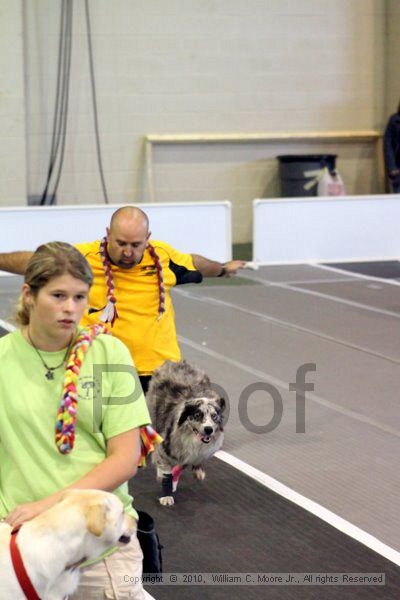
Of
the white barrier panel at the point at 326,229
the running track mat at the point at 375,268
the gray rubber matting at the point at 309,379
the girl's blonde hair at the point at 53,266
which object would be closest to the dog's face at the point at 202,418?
the gray rubber matting at the point at 309,379

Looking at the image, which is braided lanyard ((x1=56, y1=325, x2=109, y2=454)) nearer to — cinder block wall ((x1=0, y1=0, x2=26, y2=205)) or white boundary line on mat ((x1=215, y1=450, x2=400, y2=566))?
white boundary line on mat ((x1=215, y1=450, x2=400, y2=566))

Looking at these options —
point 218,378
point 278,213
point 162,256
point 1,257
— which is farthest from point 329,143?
point 1,257

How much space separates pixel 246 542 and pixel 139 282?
1677 millimetres

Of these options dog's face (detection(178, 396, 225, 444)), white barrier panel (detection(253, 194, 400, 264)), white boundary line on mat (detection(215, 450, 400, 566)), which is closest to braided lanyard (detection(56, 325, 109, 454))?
white boundary line on mat (detection(215, 450, 400, 566))

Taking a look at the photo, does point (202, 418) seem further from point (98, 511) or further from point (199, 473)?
point (98, 511)

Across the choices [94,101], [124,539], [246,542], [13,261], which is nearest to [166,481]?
[246,542]

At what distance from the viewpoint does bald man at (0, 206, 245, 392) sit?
484 centimetres

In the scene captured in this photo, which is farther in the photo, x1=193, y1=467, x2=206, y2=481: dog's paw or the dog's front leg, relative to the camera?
x1=193, y1=467, x2=206, y2=481: dog's paw

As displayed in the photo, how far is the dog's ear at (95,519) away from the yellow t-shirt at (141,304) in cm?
280

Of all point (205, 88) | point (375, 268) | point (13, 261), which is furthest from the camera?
Result: point (205, 88)

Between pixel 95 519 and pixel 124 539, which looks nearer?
pixel 95 519

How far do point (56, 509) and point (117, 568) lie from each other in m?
0.34

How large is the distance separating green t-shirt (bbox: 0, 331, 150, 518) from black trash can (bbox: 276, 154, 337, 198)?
11.7 meters

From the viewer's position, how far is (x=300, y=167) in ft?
45.7
